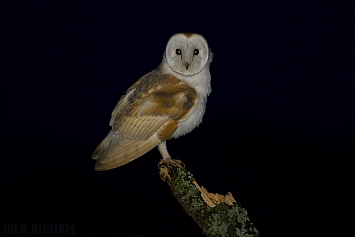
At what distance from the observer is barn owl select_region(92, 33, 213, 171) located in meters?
2.47

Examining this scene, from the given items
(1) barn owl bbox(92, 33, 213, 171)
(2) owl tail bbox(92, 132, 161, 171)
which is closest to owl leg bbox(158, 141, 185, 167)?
(1) barn owl bbox(92, 33, 213, 171)

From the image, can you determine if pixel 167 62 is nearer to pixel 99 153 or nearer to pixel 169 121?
pixel 169 121

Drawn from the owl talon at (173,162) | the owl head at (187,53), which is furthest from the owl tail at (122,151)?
the owl head at (187,53)

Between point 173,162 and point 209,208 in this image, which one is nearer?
point 209,208

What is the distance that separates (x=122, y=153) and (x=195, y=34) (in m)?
0.77

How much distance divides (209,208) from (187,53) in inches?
33.6

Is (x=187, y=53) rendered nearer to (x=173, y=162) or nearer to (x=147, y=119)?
(x=147, y=119)

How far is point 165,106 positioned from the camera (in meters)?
2.54

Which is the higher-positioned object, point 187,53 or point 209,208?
point 187,53

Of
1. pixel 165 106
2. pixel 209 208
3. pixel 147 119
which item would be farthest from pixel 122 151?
pixel 209 208

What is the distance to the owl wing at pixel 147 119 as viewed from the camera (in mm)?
2479

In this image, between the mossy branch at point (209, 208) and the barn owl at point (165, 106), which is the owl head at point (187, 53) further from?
the mossy branch at point (209, 208)

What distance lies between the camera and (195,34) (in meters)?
2.46

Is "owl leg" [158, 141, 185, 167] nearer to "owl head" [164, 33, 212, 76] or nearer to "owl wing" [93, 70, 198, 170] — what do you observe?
"owl wing" [93, 70, 198, 170]
